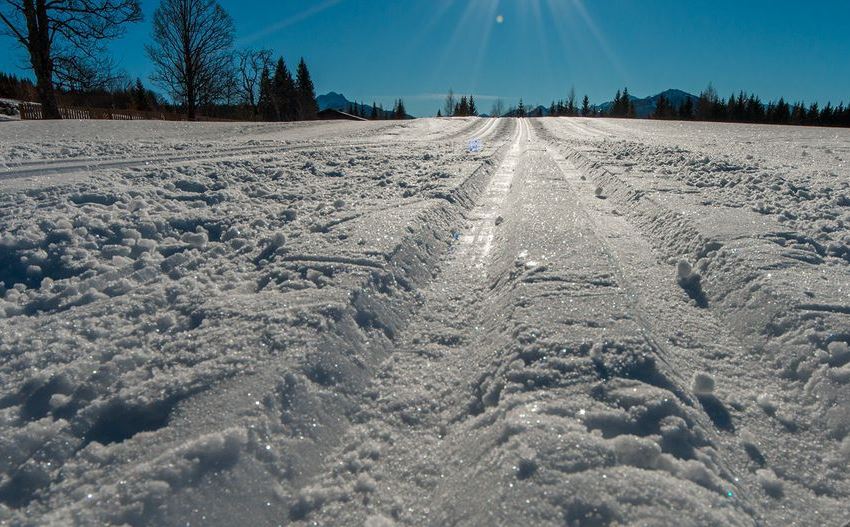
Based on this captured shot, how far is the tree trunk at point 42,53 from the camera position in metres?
15.1

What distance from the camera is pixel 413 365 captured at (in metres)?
1.80

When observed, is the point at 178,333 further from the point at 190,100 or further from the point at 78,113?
the point at 190,100

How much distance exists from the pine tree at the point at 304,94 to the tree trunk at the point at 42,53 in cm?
4010

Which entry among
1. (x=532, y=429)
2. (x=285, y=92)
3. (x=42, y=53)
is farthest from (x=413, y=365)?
(x=285, y=92)

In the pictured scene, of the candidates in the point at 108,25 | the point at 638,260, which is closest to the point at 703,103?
the point at 108,25

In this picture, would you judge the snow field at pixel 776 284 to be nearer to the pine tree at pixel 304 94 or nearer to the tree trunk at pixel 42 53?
the tree trunk at pixel 42 53

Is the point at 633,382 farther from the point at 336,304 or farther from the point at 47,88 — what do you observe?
the point at 47,88

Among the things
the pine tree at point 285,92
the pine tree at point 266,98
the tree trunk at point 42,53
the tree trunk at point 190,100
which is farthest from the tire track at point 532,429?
the pine tree at point 285,92

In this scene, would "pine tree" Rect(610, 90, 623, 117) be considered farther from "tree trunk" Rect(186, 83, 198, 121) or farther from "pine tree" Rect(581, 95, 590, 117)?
"tree trunk" Rect(186, 83, 198, 121)

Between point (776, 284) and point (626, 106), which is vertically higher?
point (626, 106)

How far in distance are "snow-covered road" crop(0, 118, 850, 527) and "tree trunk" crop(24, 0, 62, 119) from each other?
16.1 metres

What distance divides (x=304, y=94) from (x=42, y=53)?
43903 mm

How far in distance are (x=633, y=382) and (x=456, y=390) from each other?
61 centimetres

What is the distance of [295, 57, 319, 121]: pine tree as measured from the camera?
181 feet
